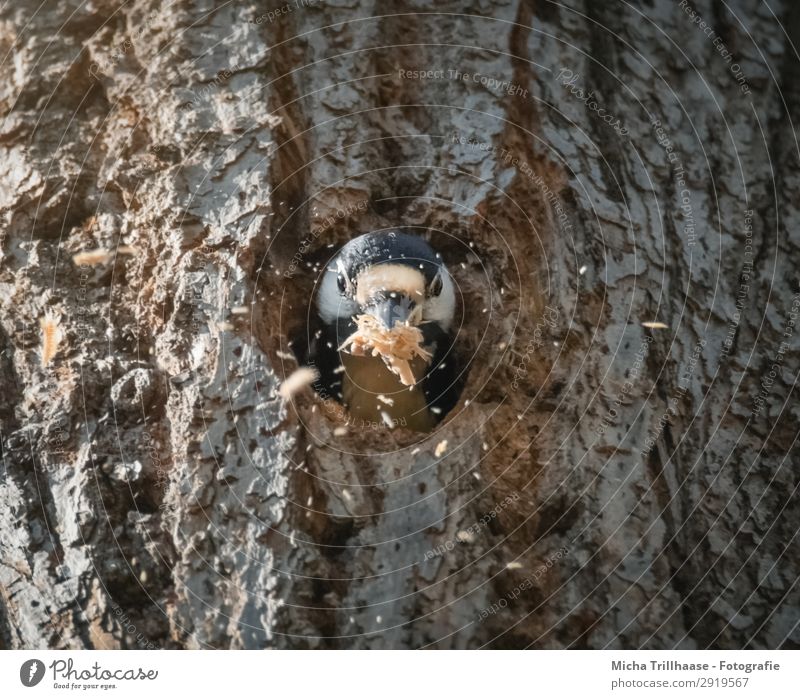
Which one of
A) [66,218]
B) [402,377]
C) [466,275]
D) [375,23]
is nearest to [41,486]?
[66,218]

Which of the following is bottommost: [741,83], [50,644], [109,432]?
[50,644]

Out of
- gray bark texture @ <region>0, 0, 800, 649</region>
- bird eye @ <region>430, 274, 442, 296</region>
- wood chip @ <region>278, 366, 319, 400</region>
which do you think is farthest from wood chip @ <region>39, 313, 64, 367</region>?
bird eye @ <region>430, 274, 442, 296</region>

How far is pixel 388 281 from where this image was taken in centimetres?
85

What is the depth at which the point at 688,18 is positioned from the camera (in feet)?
2.61

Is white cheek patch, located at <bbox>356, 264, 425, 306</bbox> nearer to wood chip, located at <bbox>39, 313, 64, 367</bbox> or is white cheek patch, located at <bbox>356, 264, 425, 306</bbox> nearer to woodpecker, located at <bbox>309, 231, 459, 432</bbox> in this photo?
woodpecker, located at <bbox>309, 231, 459, 432</bbox>

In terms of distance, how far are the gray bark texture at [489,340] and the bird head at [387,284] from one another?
0.04 meters

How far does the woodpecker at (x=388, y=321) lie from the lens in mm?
844

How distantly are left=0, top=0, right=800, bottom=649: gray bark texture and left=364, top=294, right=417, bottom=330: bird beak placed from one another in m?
0.09

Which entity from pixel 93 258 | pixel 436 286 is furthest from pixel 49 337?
pixel 436 286

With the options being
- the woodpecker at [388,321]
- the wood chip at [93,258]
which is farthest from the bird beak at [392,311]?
the wood chip at [93,258]

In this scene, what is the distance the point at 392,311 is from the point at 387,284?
0.03 m

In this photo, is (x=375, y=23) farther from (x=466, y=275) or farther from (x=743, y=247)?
(x=743, y=247)

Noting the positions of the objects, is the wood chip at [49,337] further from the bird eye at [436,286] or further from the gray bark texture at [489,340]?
the bird eye at [436,286]

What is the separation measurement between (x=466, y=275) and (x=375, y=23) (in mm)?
283
